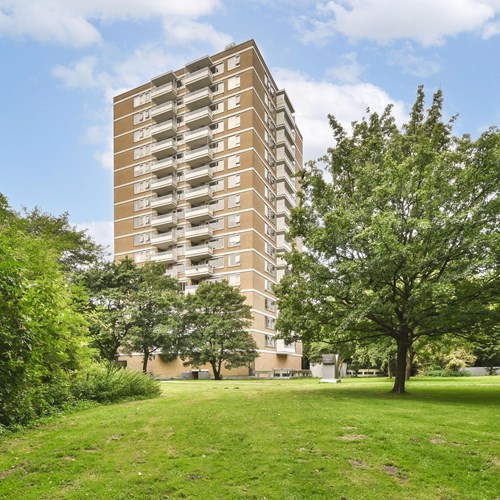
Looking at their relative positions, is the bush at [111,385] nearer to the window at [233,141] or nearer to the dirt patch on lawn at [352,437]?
the dirt patch on lawn at [352,437]

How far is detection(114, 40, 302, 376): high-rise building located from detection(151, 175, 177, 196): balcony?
0.20 metres

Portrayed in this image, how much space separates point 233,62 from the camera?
6228cm

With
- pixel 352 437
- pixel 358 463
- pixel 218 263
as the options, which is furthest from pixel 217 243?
pixel 358 463

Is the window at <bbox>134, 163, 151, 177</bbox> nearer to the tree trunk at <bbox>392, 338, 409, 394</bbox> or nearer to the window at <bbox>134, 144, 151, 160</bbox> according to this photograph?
the window at <bbox>134, 144, 151, 160</bbox>

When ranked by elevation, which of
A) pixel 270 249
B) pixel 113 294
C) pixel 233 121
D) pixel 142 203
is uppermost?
pixel 233 121

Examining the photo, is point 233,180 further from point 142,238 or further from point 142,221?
point 142,238

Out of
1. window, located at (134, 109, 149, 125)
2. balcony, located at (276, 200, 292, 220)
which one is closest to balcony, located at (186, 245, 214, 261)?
balcony, located at (276, 200, 292, 220)

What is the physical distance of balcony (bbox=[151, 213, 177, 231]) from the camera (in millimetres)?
62625

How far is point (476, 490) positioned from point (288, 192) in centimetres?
6354

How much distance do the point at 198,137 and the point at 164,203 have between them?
10.6m

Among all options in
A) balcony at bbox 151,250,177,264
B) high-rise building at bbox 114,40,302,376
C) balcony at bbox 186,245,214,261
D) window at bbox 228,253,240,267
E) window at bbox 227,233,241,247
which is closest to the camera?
window at bbox 228,253,240,267

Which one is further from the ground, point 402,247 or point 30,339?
point 402,247

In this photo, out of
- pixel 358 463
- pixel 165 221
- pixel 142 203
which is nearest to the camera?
pixel 358 463

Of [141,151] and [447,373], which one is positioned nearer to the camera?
[447,373]
